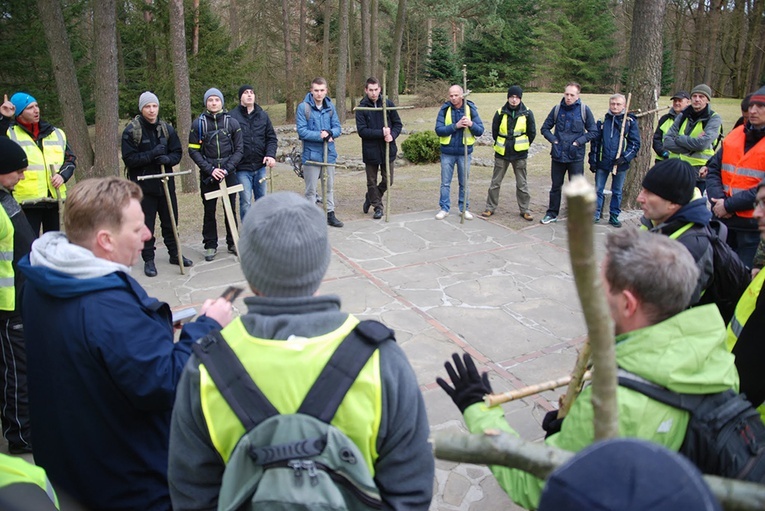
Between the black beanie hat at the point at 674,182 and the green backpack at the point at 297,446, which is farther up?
the black beanie hat at the point at 674,182

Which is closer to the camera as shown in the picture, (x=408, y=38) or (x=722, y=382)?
(x=722, y=382)

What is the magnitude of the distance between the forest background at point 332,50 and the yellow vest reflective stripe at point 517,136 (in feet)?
6.64

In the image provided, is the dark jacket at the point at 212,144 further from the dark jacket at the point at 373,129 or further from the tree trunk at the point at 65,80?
the tree trunk at the point at 65,80

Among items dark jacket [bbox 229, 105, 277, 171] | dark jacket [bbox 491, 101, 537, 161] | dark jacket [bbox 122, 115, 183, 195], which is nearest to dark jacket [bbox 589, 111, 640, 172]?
dark jacket [bbox 491, 101, 537, 161]

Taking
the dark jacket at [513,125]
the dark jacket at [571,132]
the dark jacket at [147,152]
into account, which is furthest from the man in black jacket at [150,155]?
the dark jacket at [571,132]

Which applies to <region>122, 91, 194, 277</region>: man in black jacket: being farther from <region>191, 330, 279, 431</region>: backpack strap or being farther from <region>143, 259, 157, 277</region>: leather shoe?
<region>191, 330, 279, 431</region>: backpack strap

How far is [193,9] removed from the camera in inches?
707

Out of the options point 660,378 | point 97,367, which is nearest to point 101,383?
point 97,367

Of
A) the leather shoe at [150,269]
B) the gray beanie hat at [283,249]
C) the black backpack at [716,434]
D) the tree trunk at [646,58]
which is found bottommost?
the leather shoe at [150,269]

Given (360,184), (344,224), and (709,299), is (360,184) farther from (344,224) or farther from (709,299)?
(709,299)

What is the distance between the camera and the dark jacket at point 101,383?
1899 mm

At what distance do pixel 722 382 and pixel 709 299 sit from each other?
77.8 inches

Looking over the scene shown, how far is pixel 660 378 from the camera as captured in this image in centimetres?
157

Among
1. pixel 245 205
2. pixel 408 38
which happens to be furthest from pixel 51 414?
pixel 408 38
